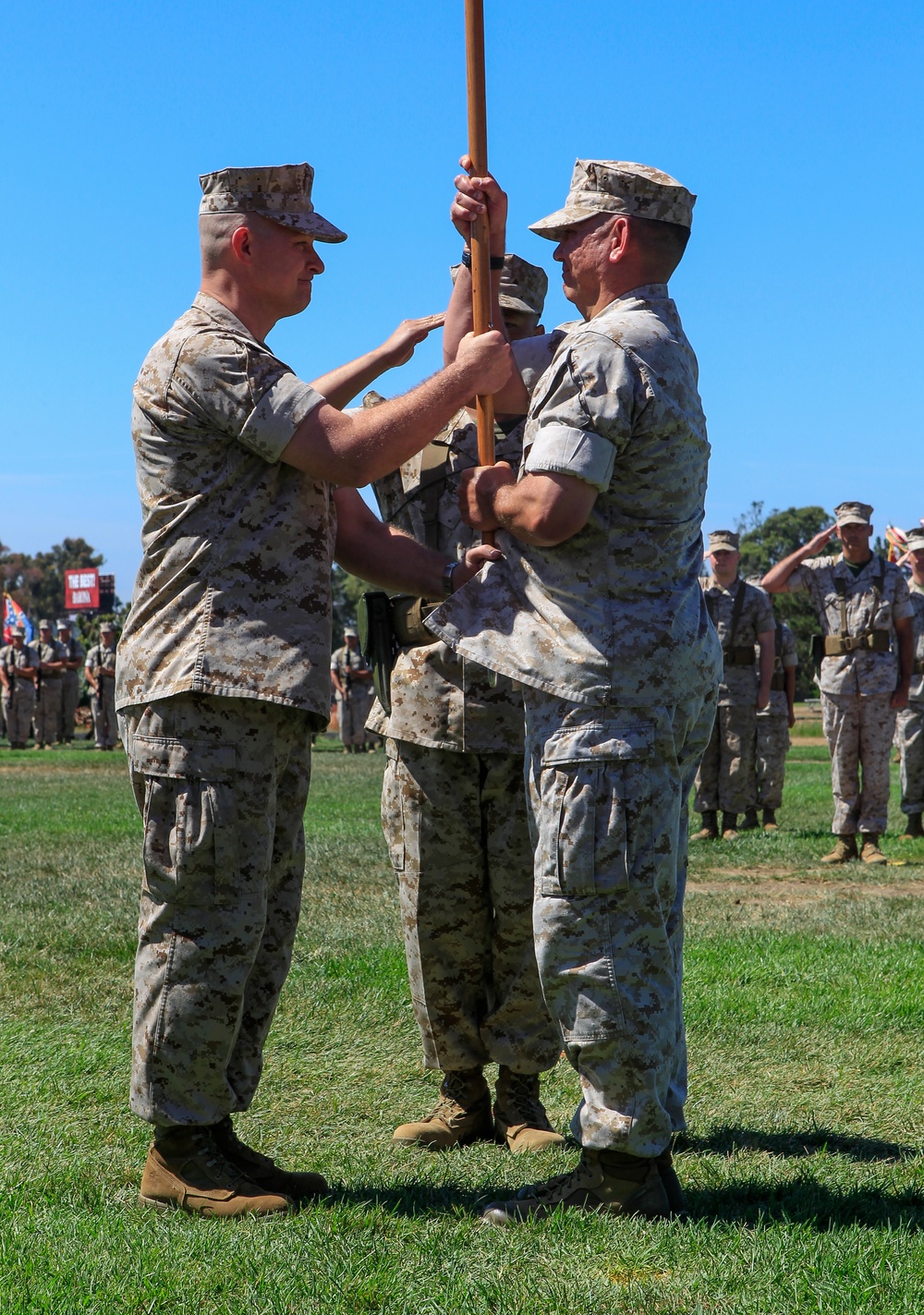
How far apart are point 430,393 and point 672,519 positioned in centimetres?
73

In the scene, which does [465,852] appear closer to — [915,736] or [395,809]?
[395,809]

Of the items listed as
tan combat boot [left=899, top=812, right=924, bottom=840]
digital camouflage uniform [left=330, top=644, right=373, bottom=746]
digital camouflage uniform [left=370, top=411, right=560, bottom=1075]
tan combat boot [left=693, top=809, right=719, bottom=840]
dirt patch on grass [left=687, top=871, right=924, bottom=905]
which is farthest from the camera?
digital camouflage uniform [left=330, top=644, right=373, bottom=746]

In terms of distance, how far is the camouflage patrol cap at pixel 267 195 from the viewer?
12.4 ft

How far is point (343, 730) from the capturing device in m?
31.9

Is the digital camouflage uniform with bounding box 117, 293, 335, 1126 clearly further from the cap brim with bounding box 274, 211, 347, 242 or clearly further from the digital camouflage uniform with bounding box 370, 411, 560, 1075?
the digital camouflage uniform with bounding box 370, 411, 560, 1075

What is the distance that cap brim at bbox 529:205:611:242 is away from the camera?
143 inches

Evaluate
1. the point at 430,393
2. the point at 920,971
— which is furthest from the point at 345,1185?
the point at 920,971

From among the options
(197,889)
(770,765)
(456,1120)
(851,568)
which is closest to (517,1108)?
(456,1120)

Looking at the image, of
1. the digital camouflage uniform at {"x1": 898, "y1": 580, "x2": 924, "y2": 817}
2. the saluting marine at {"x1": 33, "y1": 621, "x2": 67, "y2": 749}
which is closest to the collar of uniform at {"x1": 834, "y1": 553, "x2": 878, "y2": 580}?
the digital camouflage uniform at {"x1": 898, "y1": 580, "x2": 924, "y2": 817}

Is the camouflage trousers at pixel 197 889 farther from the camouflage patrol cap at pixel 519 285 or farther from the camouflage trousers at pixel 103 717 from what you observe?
the camouflage trousers at pixel 103 717

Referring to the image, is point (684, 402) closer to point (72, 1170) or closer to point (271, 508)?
point (271, 508)

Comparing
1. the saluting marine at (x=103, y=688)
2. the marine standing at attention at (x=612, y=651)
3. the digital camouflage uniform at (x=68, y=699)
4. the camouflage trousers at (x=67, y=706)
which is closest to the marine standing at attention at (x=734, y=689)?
the marine standing at attention at (x=612, y=651)

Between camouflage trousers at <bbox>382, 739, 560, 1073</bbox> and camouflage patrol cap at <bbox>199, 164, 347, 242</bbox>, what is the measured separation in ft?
5.41

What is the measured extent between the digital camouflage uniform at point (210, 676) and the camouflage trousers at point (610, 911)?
737mm
